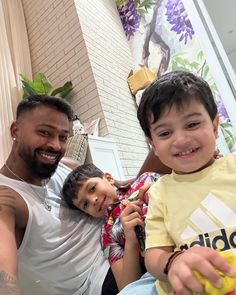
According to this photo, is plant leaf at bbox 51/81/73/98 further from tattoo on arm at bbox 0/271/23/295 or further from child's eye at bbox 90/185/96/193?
tattoo on arm at bbox 0/271/23/295

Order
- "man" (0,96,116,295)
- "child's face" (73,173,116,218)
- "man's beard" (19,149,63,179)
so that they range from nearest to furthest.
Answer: "man" (0,96,116,295) < "child's face" (73,173,116,218) < "man's beard" (19,149,63,179)

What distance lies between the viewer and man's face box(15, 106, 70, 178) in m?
1.32

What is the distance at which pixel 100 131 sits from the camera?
2830 mm

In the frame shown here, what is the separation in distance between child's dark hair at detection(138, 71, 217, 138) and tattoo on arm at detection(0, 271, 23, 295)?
505 mm

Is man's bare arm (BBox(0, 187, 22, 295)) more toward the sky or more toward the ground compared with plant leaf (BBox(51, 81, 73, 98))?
more toward the ground

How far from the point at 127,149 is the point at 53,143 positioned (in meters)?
1.74

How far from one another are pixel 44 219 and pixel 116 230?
292 mm

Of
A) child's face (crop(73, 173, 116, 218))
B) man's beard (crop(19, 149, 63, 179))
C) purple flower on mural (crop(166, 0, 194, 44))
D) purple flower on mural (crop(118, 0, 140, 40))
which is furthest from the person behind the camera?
purple flower on mural (crop(118, 0, 140, 40))

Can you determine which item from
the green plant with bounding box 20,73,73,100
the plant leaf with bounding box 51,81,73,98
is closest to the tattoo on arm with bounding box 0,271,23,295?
the green plant with bounding box 20,73,73,100

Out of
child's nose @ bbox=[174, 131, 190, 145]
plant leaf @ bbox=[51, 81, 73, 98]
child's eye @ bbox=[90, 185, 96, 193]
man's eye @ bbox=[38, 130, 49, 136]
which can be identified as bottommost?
child's nose @ bbox=[174, 131, 190, 145]

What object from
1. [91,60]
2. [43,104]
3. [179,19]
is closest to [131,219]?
[43,104]

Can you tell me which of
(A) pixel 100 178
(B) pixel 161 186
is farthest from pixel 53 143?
(B) pixel 161 186

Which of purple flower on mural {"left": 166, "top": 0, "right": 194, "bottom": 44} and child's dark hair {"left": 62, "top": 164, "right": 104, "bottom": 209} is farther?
purple flower on mural {"left": 166, "top": 0, "right": 194, "bottom": 44}

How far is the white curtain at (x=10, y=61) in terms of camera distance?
274 centimetres
